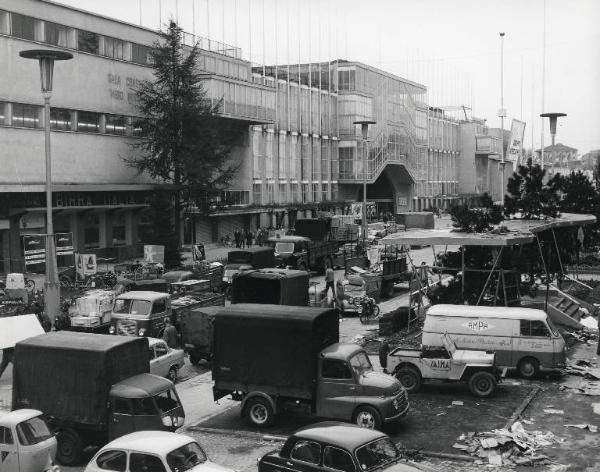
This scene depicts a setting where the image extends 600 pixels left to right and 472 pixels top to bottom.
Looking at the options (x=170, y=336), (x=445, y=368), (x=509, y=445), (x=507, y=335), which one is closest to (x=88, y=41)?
(x=170, y=336)

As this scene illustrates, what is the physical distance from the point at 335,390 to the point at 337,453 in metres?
4.41

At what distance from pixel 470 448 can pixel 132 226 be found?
136ft

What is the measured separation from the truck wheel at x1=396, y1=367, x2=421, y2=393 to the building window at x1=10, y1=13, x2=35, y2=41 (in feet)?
107

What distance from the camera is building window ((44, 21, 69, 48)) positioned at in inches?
1767

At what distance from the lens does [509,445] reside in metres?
15.3

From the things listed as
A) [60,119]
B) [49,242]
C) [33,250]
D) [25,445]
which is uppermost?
[60,119]

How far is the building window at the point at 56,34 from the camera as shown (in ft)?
147

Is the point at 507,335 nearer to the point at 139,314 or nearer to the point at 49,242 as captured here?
the point at 139,314

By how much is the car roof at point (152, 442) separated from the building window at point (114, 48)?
41018 millimetres

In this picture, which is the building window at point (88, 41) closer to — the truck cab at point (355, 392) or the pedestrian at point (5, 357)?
the pedestrian at point (5, 357)

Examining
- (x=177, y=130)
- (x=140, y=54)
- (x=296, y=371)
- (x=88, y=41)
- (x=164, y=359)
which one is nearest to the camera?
(x=296, y=371)

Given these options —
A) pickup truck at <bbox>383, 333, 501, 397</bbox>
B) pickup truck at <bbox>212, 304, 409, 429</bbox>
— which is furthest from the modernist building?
pickup truck at <bbox>383, 333, 501, 397</bbox>

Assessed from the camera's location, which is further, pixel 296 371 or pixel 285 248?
pixel 285 248

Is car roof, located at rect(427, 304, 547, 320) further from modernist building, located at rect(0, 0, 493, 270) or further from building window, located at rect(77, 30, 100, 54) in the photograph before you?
building window, located at rect(77, 30, 100, 54)
